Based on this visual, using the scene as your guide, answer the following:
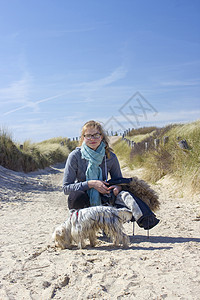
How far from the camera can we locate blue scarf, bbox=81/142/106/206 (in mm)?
3486

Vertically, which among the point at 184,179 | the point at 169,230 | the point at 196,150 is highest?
the point at 196,150

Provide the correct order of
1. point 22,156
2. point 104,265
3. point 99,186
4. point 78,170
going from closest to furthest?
point 104,265
point 99,186
point 78,170
point 22,156

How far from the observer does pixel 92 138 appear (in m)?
3.60

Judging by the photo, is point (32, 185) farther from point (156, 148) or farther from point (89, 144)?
point (89, 144)

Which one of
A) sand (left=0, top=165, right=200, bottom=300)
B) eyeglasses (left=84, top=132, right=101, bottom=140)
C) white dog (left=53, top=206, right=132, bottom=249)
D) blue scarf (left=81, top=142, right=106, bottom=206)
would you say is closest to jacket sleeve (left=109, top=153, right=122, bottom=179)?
blue scarf (left=81, top=142, right=106, bottom=206)

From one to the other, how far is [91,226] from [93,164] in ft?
2.60

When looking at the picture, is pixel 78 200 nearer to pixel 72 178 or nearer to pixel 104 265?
pixel 72 178

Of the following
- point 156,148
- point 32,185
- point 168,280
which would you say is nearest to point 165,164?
point 156,148

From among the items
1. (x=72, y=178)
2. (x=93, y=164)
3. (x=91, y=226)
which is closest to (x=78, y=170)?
(x=72, y=178)

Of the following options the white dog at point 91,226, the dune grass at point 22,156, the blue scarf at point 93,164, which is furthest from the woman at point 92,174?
the dune grass at point 22,156

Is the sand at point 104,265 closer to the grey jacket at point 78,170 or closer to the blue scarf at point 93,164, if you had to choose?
the blue scarf at point 93,164

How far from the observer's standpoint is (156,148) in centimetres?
991

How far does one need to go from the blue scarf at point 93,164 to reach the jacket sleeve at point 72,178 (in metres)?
0.12

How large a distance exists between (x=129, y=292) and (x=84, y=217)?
42.9 inches
